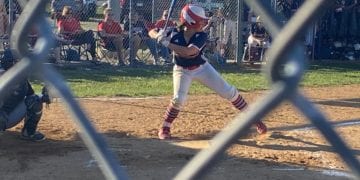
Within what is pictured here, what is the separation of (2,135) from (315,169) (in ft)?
10.7

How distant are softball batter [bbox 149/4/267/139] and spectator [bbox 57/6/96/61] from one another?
763cm

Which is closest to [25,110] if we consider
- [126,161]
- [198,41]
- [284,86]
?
[126,161]

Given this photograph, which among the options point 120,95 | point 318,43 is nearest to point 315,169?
point 120,95

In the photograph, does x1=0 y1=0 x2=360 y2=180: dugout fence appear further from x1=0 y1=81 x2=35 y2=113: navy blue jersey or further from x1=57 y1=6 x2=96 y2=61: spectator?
x1=57 y1=6 x2=96 y2=61: spectator

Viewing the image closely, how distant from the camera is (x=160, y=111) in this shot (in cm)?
935

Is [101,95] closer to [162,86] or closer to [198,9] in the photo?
[162,86]

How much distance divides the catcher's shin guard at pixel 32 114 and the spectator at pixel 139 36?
8.08 metres

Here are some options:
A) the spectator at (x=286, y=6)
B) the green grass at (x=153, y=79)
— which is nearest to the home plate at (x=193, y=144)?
the green grass at (x=153, y=79)

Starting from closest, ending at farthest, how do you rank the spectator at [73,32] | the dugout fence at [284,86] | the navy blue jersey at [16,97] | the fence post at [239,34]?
the dugout fence at [284,86], the navy blue jersey at [16,97], the spectator at [73,32], the fence post at [239,34]

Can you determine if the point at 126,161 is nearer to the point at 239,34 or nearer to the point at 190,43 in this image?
the point at 190,43

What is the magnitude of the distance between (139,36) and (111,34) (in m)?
0.65

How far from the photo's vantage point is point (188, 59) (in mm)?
7480

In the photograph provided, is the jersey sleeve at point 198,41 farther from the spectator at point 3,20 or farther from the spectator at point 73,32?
the spectator at point 73,32

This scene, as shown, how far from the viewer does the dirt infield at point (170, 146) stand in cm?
617
